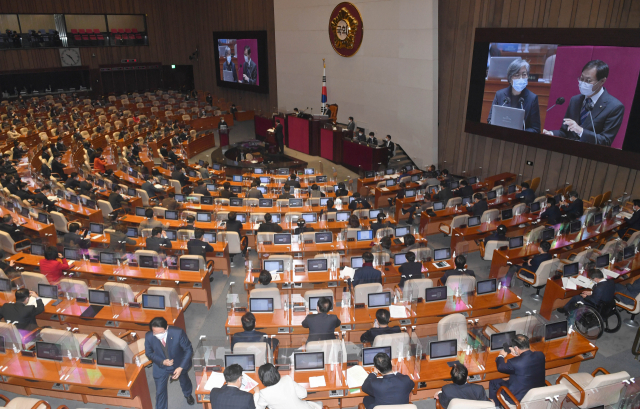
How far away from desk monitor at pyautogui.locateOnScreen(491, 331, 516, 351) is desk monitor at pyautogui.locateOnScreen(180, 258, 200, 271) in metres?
5.17

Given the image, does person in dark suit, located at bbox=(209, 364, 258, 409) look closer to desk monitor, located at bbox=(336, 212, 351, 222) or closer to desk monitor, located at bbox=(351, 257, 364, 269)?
desk monitor, located at bbox=(351, 257, 364, 269)

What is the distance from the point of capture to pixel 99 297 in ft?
23.1

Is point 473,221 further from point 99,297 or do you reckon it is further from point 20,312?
point 20,312

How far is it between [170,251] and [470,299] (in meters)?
6.18

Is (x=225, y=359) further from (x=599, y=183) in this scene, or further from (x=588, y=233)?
(x=599, y=183)

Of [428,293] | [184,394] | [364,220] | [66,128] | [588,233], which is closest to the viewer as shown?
[184,394]

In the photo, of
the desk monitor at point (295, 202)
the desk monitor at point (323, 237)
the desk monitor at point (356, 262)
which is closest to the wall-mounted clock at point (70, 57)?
the desk monitor at point (295, 202)

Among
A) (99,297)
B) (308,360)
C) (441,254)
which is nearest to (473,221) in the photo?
(441,254)

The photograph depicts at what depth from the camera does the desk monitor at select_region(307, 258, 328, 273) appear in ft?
26.6

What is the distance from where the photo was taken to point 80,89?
96.2ft

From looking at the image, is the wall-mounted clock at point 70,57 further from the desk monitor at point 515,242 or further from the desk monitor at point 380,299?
the desk monitor at point 515,242

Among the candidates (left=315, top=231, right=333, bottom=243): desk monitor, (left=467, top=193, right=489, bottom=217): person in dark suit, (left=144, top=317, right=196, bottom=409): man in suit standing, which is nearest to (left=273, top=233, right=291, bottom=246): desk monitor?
(left=315, top=231, right=333, bottom=243): desk monitor

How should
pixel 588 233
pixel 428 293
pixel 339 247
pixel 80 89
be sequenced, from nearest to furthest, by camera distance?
1. pixel 428 293
2. pixel 339 247
3. pixel 588 233
4. pixel 80 89

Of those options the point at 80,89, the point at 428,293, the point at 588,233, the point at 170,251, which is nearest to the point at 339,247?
the point at 428,293
